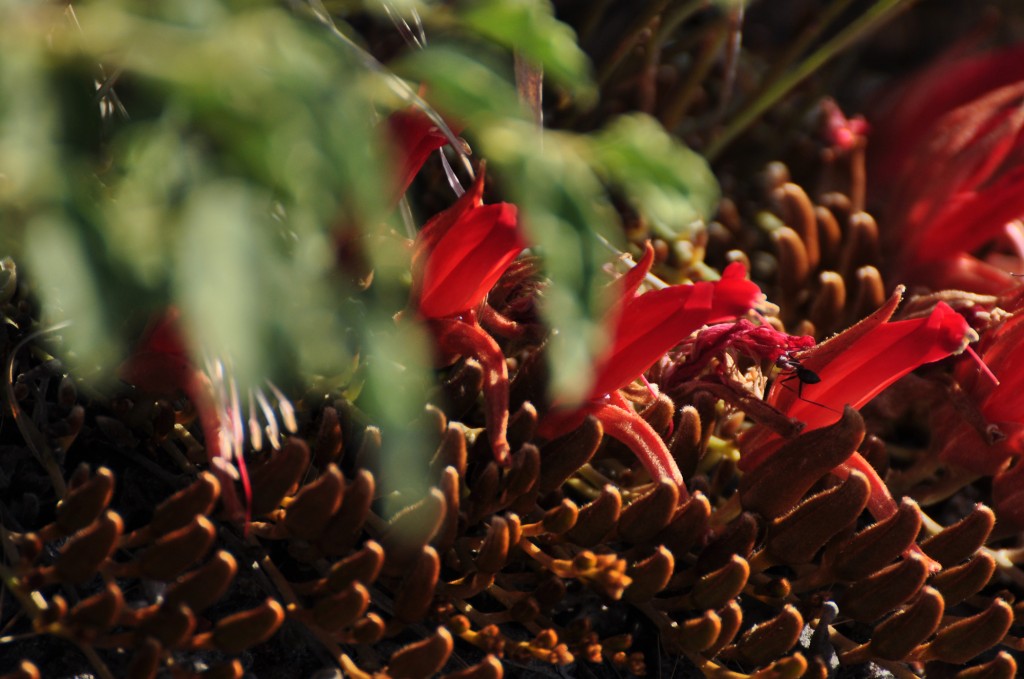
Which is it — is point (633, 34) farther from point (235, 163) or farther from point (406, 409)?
point (235, 163)

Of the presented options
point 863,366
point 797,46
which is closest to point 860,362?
point 863,366

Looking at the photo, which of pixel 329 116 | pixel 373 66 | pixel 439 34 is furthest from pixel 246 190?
pixel 439 34

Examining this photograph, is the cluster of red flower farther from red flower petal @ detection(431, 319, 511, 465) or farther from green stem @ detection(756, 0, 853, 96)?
green stem @ detection(756, 0, 853, 96)

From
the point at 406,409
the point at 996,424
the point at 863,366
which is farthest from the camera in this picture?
the point at 996,424

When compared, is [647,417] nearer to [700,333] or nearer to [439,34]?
[700,333]

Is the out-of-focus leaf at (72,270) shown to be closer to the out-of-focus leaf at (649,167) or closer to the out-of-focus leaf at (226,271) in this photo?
the out-of-focus leaf at (226,271)

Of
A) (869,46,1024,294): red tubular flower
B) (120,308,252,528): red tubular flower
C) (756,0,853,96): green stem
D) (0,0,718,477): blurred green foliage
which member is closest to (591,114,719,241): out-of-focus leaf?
(0,0,718,477): blurred green foliage
